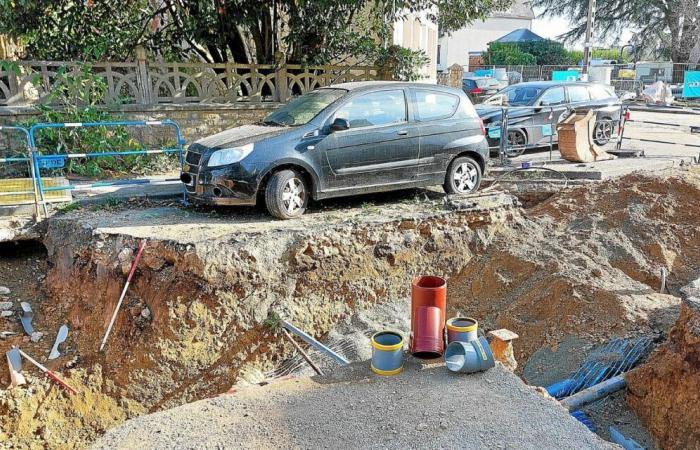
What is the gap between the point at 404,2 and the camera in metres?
12.3

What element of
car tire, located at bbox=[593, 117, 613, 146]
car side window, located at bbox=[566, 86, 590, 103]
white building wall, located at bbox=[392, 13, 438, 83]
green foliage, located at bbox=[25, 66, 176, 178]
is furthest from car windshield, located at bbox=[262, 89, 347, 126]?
white building wall, located at bbox=[392, 13, 438, 83]

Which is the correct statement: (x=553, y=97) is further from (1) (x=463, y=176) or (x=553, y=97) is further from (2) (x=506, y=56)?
(2) (x=506, y=56)

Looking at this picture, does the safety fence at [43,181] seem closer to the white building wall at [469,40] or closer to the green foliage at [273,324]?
the green foliage at [273,324]

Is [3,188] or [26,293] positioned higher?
[3,188]

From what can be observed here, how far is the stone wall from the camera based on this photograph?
11.6 metres

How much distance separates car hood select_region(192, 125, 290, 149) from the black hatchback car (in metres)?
0.02

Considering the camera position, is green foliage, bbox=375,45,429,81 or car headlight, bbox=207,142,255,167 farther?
green foliage, bbox=375,45,429,81

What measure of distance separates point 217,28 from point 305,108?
6.17m

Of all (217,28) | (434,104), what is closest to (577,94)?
(434,104)

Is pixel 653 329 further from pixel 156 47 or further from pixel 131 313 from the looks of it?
pixel 156 47

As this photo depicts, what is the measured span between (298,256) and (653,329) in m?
4.45

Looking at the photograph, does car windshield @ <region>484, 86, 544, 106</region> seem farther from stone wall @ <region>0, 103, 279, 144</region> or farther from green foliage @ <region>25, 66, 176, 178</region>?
green foliage @ <region>25, 66, 176, 178</region>

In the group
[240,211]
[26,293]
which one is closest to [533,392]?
[240,211]

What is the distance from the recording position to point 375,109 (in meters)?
8.42
